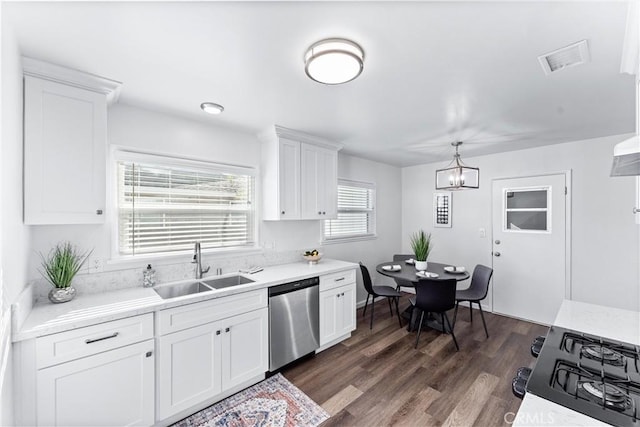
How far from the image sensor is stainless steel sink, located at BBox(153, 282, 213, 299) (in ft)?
7.81

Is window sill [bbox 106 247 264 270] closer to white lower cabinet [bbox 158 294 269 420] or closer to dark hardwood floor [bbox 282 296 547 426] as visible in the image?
white lower cabinet [bbox 158 294 269 420]

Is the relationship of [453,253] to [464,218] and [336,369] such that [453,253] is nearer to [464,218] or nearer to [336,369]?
[464,218]

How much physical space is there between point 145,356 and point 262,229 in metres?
1.65

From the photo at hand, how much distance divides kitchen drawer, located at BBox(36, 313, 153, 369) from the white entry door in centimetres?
442

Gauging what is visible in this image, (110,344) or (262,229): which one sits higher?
(262,229)

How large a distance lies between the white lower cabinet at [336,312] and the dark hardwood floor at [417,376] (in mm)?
163

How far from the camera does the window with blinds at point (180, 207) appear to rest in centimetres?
238

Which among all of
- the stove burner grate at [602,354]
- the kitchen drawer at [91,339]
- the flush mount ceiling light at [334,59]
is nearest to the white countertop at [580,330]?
the stove burner grate at [602,354]

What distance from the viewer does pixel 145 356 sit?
184 cm

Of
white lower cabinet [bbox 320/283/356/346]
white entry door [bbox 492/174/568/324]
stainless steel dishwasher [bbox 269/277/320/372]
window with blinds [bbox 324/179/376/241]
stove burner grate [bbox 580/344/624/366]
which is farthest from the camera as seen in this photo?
window with blinds [bbox 324/179/376/241]

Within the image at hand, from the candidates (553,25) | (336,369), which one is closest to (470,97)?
(553,25)

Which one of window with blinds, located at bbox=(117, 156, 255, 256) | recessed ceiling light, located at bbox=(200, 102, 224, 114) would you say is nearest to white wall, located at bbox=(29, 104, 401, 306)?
window with blinds, located at bbox=(117, 156, 255, 256)

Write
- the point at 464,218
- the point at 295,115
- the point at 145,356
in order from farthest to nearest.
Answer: the point at 464,218 → the point at 295,115 → the point at 145,356

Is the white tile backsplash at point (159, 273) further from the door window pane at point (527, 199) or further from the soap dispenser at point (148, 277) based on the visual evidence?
the door window pane at point (527, 199)
